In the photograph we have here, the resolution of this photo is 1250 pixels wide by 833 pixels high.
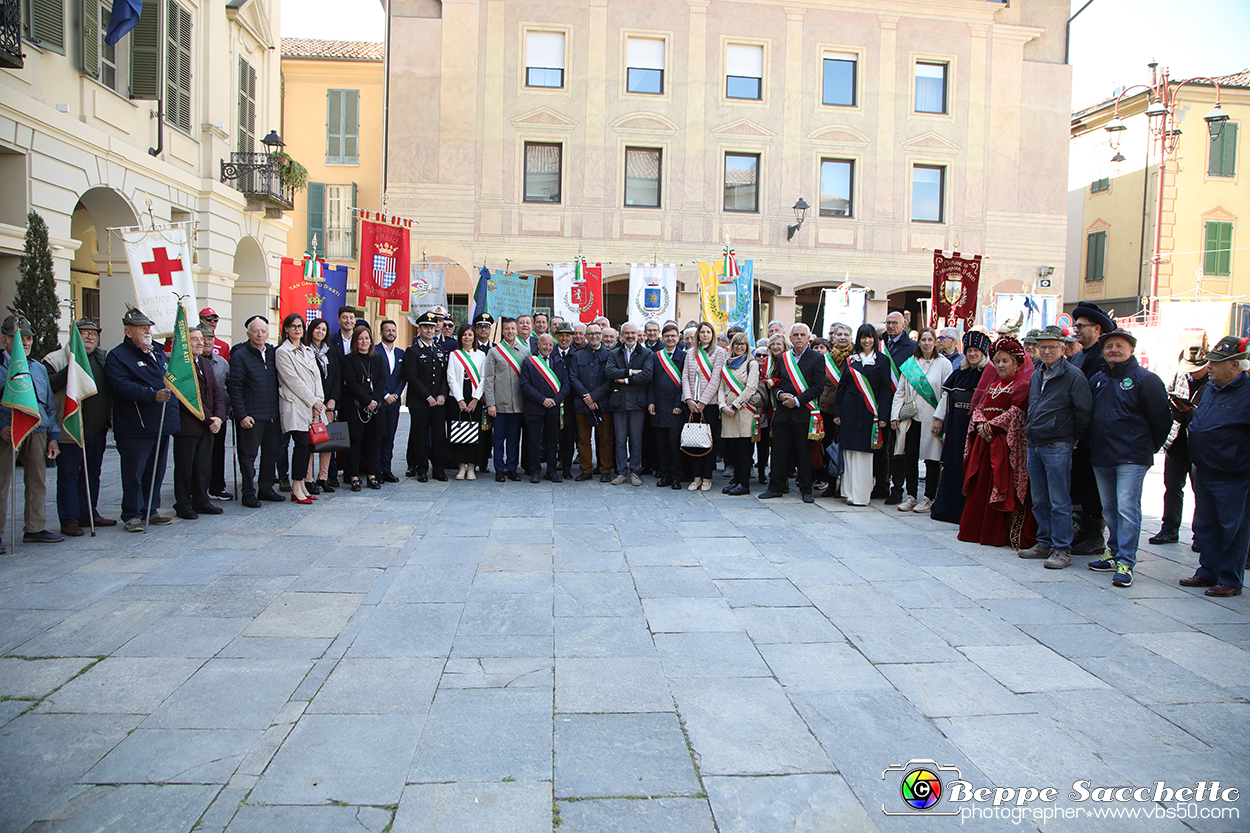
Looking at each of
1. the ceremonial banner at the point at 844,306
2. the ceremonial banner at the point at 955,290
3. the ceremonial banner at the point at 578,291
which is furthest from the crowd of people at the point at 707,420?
the ceremonial banner at the point at 844,306

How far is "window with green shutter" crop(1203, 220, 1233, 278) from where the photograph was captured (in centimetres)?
2634

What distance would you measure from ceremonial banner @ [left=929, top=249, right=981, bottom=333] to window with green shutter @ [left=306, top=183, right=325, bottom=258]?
16.6 meters

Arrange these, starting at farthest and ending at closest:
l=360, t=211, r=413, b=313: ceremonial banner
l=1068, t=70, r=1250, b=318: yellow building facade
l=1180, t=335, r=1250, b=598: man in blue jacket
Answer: l=1068, t=70, r=1250, b=318: yellow building facade, l=360, t=211, r=413, b=313: ceremonial banner, l=1180, t=335, r=1250, b=598: man in blue jacket

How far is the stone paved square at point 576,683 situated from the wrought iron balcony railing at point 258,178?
36.5 feet

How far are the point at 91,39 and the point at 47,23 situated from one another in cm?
89

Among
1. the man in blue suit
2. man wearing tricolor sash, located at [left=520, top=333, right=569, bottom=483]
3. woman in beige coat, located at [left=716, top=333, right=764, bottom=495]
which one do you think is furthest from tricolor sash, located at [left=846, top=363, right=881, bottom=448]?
the man in blue suit

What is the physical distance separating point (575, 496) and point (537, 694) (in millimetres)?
5285

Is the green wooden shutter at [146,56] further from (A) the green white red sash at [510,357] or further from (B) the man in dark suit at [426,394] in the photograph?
(A) the green white red sash at [510,357]

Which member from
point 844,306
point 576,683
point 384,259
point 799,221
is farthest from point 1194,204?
point 576,683

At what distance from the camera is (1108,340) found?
623 centimetres

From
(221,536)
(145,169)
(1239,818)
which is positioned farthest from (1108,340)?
(145,169)

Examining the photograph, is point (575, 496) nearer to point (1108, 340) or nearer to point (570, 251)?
point (1108, 340)

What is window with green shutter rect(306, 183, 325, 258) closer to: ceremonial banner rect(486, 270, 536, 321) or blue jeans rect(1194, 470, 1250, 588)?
ceremonial banner rect(486, 270, 536, 321)

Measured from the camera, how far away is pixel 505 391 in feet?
32.4
